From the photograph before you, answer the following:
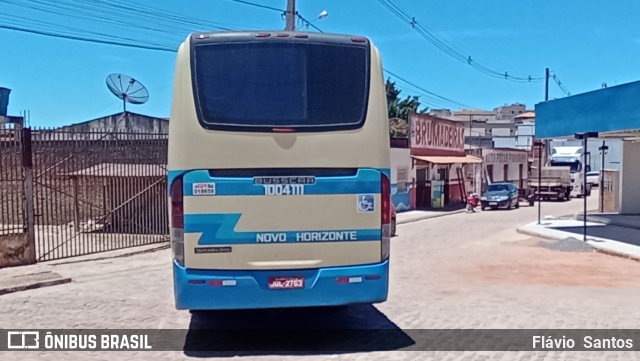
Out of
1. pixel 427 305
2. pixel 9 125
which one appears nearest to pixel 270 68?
pixel 427 305

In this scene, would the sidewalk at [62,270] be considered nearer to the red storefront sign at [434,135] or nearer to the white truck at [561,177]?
the red storefront sign at [434,135]

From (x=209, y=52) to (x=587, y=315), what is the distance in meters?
6.40

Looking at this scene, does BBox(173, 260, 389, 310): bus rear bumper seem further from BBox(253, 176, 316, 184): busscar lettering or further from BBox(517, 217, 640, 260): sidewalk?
BBox(517, 217, 640, 260): sidewalk

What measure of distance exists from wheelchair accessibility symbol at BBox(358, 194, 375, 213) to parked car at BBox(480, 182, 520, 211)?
31.2 m

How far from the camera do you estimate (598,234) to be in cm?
1992

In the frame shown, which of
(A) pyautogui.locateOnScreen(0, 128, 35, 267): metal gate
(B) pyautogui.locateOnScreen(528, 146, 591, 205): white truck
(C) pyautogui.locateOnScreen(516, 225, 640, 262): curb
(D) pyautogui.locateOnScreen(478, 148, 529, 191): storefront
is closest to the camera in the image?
(A) pyautogui.locateOnScreen(0, 128, 35, 267): metal gate

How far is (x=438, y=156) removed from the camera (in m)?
38.8

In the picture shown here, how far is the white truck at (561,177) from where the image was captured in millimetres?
43906

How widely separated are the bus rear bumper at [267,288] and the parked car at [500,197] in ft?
102

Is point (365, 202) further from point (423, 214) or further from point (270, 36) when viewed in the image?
point (423, 214)

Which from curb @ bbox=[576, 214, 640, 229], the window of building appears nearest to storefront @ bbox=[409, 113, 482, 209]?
the window of building

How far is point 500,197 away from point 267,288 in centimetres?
3187

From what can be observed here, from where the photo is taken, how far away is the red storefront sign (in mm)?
35297

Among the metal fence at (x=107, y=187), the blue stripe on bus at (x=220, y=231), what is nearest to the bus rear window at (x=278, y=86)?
the blue stripe on bus at (x=220, y=231)
